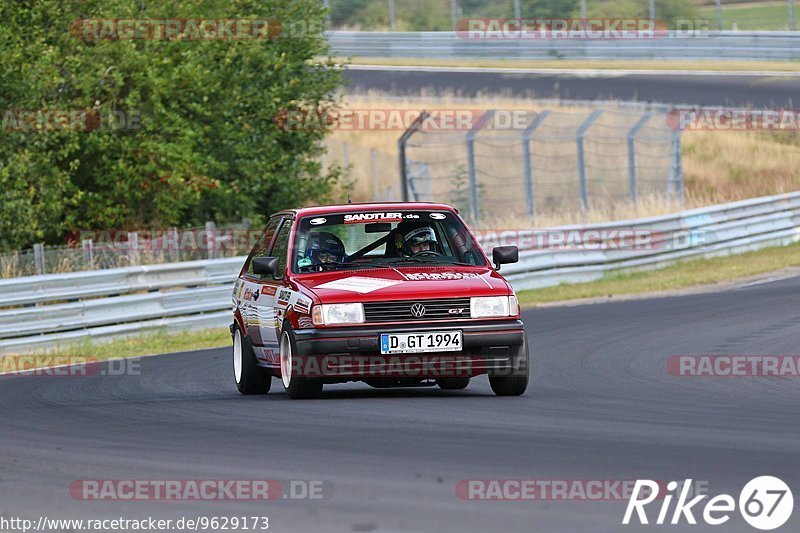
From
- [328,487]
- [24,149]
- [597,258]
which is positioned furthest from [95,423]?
[597,258]

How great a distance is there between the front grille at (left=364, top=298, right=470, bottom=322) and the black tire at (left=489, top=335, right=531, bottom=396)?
564 millimetres

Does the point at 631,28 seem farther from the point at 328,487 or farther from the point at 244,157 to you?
the point at 328,487

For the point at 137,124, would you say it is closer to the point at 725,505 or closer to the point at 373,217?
the point at 373,217

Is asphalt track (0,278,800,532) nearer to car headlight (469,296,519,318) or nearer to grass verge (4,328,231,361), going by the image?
car headlight (469,296,519,318)

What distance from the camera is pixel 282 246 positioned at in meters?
12.3

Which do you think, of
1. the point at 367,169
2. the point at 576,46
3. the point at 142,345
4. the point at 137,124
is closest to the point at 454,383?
the point at 142,345

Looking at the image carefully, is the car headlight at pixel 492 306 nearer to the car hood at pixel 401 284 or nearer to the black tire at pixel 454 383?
the car hood at pixel 401 284

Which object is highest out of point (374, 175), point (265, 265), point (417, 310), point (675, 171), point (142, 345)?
point (265, 265)

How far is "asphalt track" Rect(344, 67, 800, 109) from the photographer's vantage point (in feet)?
132

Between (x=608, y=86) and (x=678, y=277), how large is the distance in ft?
61.8

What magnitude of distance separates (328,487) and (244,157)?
2142 cm

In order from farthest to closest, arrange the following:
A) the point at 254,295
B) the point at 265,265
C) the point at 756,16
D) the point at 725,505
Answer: the point at 756,16 < the point at 254,295 < the point at 265,265 < the point at 725,505

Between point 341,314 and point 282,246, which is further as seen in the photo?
point 282,246

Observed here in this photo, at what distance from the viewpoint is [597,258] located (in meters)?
25.7
